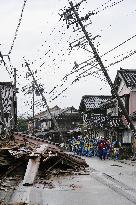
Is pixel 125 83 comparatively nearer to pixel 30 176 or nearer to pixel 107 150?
pixel 107 150

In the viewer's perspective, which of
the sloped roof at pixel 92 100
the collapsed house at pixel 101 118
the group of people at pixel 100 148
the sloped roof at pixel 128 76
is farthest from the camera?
the sloped roof at pixel 92 100

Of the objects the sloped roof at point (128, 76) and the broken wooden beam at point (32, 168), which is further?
the sloped roof at point (128, 76)

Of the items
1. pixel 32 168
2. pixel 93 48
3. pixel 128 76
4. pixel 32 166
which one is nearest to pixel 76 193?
pixel 32 168

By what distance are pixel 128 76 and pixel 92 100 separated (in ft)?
63.5

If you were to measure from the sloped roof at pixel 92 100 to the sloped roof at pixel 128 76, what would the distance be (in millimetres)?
15534

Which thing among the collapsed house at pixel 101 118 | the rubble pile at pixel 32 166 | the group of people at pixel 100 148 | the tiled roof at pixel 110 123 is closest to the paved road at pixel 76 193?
the rubble pile at pixel 32 166

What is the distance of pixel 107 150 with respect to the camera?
1265 inches

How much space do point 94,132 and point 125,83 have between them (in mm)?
13897

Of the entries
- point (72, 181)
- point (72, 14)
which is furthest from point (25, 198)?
point (72, 14)

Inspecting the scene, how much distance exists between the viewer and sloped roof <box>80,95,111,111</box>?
197 feet

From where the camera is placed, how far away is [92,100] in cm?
6109

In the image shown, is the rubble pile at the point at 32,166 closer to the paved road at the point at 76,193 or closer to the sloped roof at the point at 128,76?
the paved road at the point at 76,193

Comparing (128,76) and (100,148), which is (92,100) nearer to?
(128,76)

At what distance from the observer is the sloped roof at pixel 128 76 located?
40.2 metres
